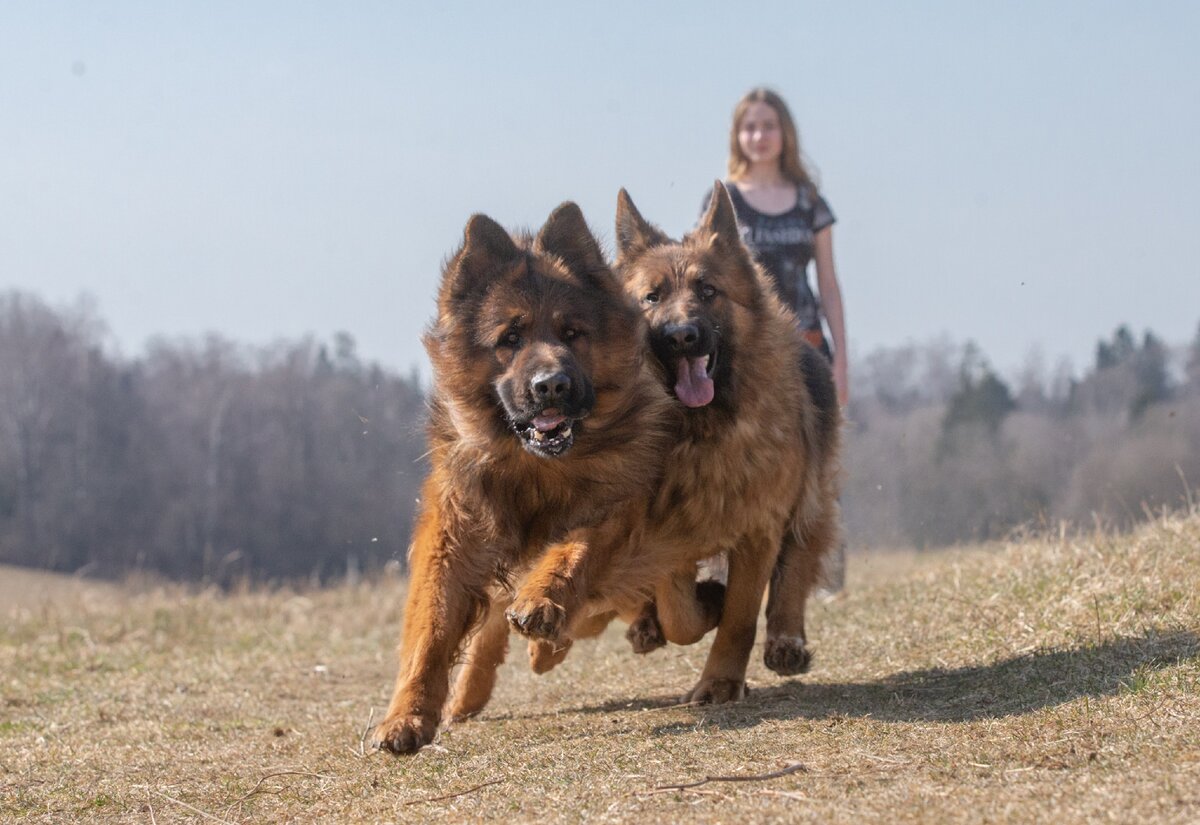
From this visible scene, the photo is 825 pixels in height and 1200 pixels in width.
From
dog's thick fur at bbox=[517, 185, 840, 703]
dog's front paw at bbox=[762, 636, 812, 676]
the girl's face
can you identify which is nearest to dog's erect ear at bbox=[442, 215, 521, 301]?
dog's thick fur at bbox=[517, 185, 840, 703]

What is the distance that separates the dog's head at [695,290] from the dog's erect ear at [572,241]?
370 mm

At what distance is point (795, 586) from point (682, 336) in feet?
5.02

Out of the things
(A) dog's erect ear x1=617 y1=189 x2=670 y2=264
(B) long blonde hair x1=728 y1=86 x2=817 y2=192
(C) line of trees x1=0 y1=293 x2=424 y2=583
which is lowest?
(C) line of trees x1=0 y1=293 x2=424 y2=583

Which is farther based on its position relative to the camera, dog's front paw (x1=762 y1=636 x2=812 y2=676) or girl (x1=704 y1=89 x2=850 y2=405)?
girl (x1=704 y1=89 x2=850 y2=405)

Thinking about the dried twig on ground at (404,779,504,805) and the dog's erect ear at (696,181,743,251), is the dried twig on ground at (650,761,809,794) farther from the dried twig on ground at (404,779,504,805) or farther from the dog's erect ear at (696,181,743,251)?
the dog's erect ear at (696,181,743,251)

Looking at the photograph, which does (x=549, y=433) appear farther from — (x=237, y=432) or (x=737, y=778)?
(x=237, y=432)

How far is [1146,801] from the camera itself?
296cm

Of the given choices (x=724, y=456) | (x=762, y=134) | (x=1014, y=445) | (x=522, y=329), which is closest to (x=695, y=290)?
(x=724, y=456)

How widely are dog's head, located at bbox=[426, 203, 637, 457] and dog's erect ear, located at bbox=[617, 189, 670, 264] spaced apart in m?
0.81

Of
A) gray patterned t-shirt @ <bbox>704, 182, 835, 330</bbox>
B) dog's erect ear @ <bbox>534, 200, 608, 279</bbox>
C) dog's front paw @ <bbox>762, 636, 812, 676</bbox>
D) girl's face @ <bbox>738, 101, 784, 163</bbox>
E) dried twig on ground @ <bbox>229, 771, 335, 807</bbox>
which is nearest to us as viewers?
dried twig on ground @ <bbox>229, 771, 335, 807</bbox>

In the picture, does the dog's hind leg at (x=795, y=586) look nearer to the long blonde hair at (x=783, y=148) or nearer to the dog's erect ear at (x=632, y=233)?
the dog's erect ear at (x=632, y=233)

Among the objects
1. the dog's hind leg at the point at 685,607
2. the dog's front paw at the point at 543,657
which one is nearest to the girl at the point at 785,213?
the dog's hind leg at the point at 685,607

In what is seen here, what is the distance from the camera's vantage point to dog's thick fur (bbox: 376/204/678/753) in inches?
197

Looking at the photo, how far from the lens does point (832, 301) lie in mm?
8719
